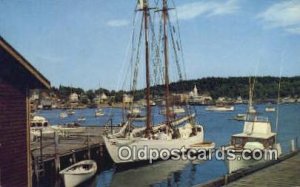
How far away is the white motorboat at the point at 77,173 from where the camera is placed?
35719 mm

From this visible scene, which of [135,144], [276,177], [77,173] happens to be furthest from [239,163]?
[276,177]

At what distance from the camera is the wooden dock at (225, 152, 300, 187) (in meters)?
22.4

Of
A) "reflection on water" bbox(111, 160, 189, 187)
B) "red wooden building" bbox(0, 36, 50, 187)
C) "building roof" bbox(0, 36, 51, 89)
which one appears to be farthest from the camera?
"reflection on water" bbox(111, 160, 189, 187)

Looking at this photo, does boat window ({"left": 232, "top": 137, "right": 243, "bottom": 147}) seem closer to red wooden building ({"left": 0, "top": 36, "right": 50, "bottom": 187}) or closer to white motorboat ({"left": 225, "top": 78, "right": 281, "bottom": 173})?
white motorboat ({"left": 225, "top": 78, "right": 281, "bottom": 173})

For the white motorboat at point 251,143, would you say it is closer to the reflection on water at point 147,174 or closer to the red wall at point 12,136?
the reflection on water at point 147,174

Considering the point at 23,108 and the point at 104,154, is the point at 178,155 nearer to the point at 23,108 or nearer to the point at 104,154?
the point at 104,154

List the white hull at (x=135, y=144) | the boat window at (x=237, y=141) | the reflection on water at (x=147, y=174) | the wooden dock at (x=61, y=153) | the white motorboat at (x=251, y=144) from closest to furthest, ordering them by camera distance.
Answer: the wooden dock at (x=61, y=153) → the white motorboat at (x=251, y=144) → the reflection on water at (x=147, y=174) → the boat window at (x=237, y=141) → the white hull at (x=135, y=144)

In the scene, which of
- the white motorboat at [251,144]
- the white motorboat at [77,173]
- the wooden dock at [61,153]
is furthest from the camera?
the white motorboat at [251,144]

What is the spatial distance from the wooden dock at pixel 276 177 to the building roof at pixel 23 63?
9.78 meters

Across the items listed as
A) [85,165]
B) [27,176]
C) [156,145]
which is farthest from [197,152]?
[27,176]

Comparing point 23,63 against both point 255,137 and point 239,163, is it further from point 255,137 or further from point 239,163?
point 255,137

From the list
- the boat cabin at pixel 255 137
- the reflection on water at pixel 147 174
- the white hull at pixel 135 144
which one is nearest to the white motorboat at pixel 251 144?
the boat cabin at pixel 255 137

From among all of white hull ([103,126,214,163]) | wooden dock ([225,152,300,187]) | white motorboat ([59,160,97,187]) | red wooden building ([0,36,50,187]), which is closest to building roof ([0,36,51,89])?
red wooden building ([0,36,50,187])

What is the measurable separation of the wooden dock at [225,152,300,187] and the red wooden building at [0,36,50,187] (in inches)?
377
